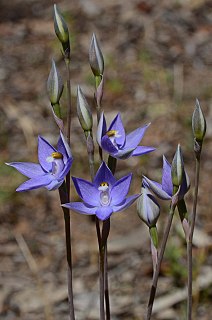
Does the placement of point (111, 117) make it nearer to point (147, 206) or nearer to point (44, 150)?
point (44, 150)

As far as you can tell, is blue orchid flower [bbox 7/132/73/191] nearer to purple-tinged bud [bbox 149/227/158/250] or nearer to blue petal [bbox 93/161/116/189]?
blue petal [bbox 93/161/116/189]

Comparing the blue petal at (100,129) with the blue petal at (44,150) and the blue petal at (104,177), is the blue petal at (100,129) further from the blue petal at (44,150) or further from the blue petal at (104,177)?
the blue petal at (44,150)

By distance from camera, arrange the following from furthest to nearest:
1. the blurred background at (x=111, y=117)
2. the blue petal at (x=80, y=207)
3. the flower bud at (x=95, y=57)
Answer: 1. the blurred background at (x=111, y=117)
2. the flower bud at (x=95, y=57)
3. the blue petal at (x=80, y=207)

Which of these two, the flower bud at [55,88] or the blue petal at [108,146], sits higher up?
the flower bud at [55,88]

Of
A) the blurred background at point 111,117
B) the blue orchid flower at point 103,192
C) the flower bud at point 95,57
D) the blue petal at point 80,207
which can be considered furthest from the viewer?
the blurred background at point 111,117


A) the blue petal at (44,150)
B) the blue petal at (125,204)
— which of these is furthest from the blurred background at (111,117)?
the blue petal at (125,204)

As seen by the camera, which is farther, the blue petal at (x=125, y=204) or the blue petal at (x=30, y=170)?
the blue petal at (x=30, y=170)
